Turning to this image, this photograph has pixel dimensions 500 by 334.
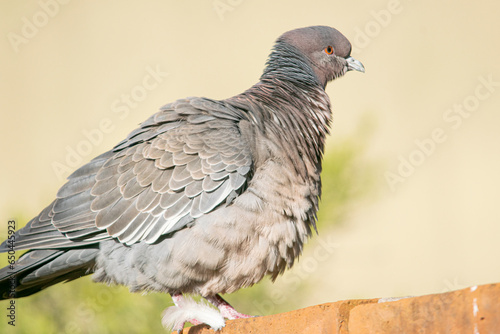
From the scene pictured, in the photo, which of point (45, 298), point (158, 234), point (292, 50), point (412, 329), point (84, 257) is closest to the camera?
point (412, 329)

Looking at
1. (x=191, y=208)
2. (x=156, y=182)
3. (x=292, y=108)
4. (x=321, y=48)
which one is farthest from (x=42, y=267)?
(x=321, y=48)

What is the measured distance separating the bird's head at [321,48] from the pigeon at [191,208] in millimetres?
629

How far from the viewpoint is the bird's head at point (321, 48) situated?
4.81m

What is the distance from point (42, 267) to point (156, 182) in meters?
1.05

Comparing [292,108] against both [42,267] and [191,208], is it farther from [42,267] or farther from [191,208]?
[42,267]

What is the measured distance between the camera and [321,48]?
191 inches

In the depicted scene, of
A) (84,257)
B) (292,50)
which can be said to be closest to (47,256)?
(84,257)

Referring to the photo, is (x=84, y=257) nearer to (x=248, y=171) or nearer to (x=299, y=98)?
(x=248, y=171)

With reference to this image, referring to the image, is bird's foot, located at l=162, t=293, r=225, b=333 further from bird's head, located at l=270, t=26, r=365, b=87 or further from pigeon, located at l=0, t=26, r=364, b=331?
bird's head, located at l=270, t=26, r=365, b=87

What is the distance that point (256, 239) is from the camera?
3691 millimetres

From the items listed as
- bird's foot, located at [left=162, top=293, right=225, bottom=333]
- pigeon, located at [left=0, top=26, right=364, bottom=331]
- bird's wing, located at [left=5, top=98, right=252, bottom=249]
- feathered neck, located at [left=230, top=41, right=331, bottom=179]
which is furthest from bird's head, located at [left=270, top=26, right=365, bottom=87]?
bird's foot, located at [left=162, top=293, right=225, bottom=333]

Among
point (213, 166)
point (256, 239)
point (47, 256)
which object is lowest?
point (47, 256)

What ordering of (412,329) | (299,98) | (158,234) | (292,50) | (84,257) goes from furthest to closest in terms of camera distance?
(292,50) < (299,98) < (84,257) < (158,234) < (412,329)

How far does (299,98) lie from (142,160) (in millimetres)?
1240
